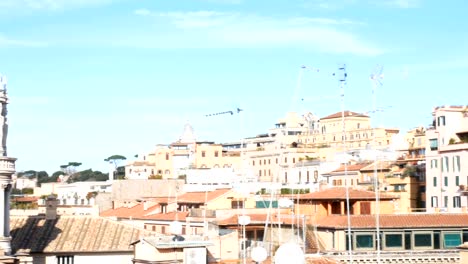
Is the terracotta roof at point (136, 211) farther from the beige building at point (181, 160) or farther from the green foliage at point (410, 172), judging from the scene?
the beige building at point (181, 160)

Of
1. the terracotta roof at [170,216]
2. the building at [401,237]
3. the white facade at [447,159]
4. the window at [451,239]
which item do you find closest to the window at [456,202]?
the white facade at [447,159]

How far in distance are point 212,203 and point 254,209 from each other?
8.21 meters

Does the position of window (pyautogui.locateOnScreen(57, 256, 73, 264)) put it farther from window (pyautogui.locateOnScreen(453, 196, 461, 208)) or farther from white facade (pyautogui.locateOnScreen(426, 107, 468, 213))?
window (pyautogui.locateOnScreen(453, 196, 461, 208))

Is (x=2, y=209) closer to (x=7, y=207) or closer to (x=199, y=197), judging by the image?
(x=7, y=207)

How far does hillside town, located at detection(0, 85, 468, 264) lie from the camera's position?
39.8m

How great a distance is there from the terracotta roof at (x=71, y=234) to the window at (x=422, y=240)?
→ 1345 centimetres

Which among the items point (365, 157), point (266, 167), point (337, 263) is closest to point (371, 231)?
point (337, 263)

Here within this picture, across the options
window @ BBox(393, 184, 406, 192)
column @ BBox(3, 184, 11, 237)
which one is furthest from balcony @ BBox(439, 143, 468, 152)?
column @ BBox(3, 184, 11, 237)

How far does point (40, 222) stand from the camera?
154ft

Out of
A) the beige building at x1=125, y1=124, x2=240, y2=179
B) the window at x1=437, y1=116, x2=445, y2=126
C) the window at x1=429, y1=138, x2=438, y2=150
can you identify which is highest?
the beige building at x1=125, y1=124, x2=240, y2=179

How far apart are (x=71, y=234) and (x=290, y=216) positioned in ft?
45.6

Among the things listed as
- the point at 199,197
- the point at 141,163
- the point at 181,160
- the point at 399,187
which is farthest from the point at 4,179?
the point at 141,163

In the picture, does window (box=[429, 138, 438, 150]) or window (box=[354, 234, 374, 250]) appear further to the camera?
window (box=[429, 138, 438, 150])

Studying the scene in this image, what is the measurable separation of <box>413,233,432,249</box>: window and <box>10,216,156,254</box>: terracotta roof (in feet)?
44.1
